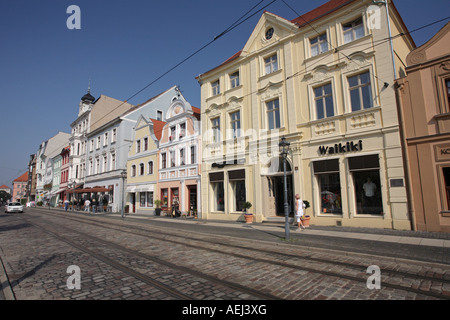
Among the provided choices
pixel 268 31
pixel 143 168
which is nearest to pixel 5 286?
pixel 268 31

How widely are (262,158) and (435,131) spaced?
888cm

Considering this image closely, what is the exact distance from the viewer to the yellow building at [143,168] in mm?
25989

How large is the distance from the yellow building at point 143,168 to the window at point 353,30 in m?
19.6

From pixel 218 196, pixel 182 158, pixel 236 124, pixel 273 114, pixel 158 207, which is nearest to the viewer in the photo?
pixel 273 114

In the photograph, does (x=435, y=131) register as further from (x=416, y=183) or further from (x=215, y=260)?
(x=215, y=260)

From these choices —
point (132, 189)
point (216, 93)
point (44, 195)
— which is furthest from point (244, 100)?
point (44, 195)

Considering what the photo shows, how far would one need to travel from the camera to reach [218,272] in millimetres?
5797

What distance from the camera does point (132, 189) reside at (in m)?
28.2

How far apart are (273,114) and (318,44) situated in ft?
16.0

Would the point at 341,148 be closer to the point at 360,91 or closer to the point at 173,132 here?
the point at 360,91

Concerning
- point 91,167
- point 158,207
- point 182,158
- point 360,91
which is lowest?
point 158,207

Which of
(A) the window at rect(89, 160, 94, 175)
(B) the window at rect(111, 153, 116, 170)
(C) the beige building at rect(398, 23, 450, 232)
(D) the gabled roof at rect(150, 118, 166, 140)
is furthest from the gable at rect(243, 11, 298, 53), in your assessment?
(A) the window at rect(89, 160, 94, 175)

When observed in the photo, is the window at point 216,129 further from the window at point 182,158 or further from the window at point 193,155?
the window at point 182,158

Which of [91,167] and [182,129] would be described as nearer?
[182,129]
